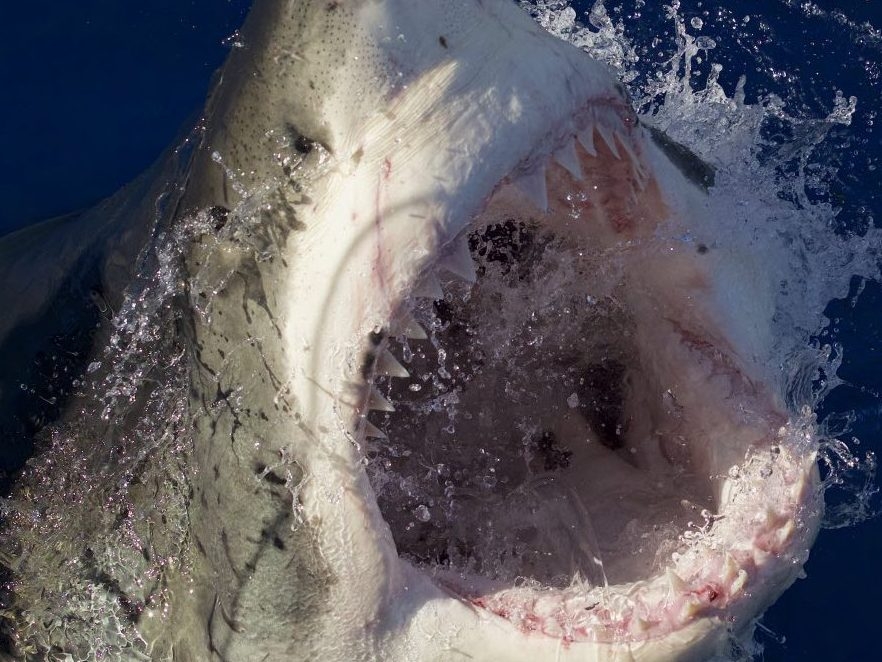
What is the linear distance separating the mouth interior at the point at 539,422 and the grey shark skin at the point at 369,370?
0.6 inches

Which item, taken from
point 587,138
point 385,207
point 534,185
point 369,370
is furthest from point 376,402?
point 587,138

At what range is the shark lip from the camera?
1.79 metres

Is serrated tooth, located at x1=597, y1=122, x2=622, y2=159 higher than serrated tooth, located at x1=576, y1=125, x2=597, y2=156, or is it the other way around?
serrated tooth, located at x1=576, y1=125, x2=597, y2=156

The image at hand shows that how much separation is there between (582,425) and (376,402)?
3.40 ft

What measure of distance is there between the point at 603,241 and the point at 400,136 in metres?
0.68

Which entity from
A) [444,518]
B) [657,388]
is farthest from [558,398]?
[444,518]

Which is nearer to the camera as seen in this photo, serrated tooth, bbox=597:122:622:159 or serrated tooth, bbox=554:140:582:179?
serrated tooth, bbox=554:140:582:179

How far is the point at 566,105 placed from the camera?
176 centimetres

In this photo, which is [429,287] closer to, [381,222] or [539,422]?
[381,222]

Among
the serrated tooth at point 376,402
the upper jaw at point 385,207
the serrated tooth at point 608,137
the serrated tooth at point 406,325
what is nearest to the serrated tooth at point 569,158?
the upper jaw at point 385,207

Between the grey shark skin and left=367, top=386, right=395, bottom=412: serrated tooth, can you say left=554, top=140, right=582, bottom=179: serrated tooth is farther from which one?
left=367, top=386, right=395, bottom=412: serrated tooth

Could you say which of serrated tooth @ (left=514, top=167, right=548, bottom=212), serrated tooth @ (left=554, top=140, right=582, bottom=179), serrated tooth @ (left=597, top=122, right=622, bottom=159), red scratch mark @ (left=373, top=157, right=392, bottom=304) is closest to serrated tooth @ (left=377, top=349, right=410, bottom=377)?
red scratch mark @ (left=373, top=157, right=392, bottom=304)

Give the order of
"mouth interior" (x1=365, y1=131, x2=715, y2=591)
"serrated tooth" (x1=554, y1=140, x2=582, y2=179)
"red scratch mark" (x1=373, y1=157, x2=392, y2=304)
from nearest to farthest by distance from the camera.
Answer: "red scratch mark" (x1=373, y1=157, x2=392, y2=304) < "serrated tooth" (x1=554, y1=140, x2=582, y2=179) < "mouth interior" (x1=365, y1=131, x2=715, y2=591)

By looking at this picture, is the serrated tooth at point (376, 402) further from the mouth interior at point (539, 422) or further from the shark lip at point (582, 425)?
the mouth interior at point (539, 422)
